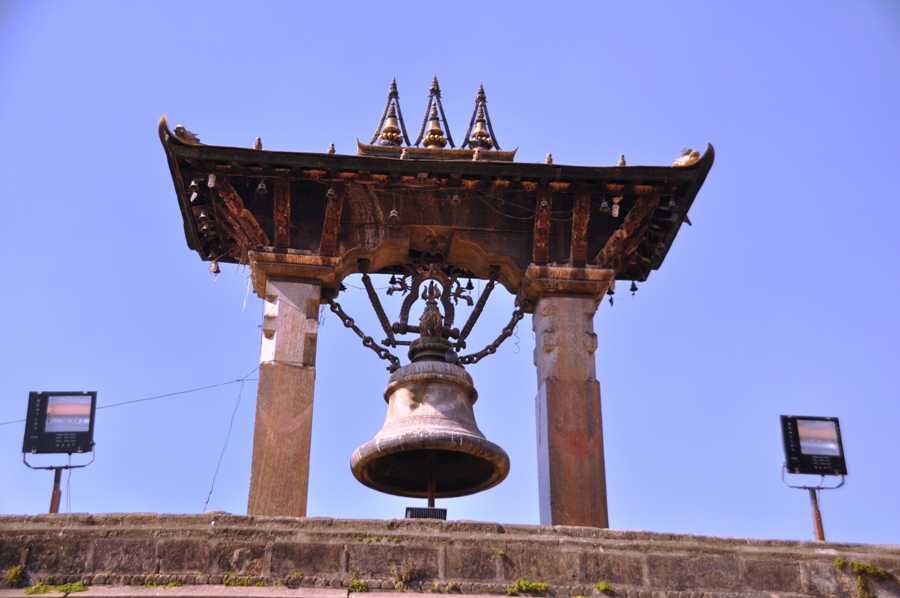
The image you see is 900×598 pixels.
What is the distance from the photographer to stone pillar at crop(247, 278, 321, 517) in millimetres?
11805

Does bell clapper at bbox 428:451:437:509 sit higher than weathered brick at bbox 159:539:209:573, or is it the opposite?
bell clapper at bbox 428:451:437:509

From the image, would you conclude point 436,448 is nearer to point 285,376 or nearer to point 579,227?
point 285,376

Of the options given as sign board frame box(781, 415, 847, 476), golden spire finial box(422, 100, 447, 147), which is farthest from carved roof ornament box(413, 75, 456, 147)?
sign board frame box(781, 415, 847, 476)

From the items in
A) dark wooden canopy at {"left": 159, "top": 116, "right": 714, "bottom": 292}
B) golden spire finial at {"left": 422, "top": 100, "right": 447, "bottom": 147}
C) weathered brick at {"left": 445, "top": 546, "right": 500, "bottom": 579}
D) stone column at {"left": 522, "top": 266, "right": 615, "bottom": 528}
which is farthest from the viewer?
golden spire finial at {"left": 422, "top": 100, "right": 447, "bottom": 147}

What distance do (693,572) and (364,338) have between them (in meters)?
5.06

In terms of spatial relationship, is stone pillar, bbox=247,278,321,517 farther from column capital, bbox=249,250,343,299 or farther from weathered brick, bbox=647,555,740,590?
weathered brick, bbox=647,555,740,590

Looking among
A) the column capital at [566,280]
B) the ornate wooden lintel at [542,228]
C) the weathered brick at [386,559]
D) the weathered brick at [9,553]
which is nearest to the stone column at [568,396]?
the column capital at [566,280]

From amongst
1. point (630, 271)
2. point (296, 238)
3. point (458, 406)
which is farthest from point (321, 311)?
point (630, 271)

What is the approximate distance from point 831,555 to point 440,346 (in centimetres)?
455

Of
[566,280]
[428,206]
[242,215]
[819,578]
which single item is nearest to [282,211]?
[242,215]

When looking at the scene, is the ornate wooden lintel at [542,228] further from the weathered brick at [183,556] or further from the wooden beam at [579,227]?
the weathered brick at [183,556]

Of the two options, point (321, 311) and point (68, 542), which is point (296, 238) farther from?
point (68, 542)

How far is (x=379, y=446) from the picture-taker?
37.0ft

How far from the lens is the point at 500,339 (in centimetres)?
1342
